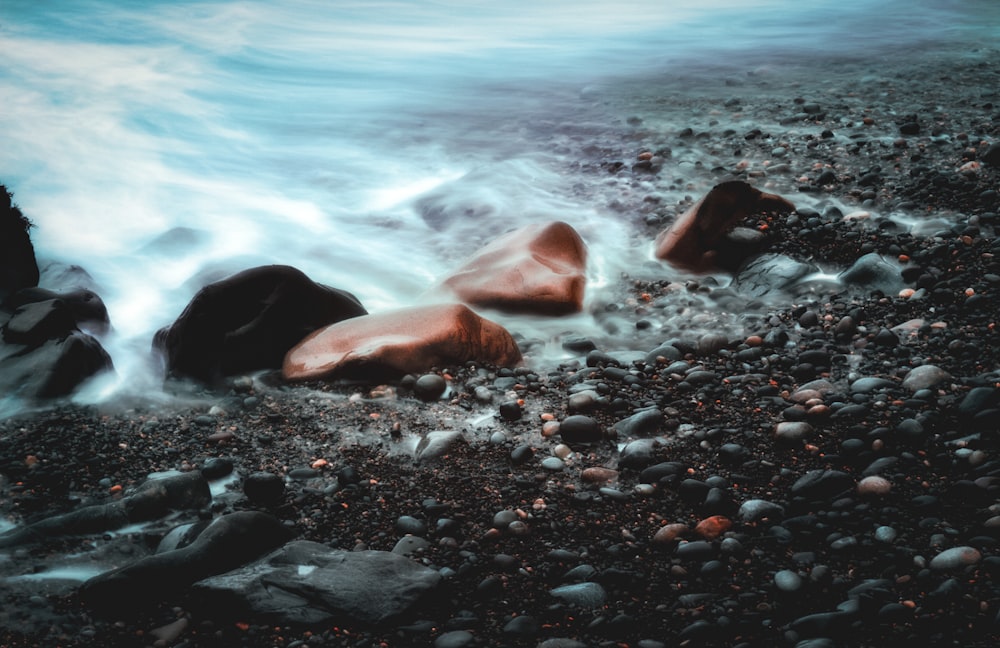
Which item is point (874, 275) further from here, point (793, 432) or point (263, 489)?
point (263, 489)

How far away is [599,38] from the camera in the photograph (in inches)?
429

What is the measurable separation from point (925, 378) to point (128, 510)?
9.58 feet

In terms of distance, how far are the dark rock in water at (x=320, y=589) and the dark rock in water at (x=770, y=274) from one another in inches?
108

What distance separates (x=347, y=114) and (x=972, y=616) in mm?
7958

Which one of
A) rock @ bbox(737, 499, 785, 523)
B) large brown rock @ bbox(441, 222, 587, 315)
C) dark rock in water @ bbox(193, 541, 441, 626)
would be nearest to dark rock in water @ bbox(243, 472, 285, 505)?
dark rock in water @ bbox(193, 541, 441, 626)

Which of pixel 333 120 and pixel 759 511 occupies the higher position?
pixel 333 120

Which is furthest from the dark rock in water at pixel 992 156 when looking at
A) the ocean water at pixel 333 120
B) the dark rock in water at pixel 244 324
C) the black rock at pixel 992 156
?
the dark rock in water at pixel 244 324

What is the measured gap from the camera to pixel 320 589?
2271mm

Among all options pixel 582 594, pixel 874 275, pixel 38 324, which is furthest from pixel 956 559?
pixel 38 324

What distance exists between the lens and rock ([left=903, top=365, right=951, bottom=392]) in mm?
3184

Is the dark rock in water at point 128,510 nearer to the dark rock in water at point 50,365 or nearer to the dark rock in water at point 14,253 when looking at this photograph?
the dark rock in water at point 50,365

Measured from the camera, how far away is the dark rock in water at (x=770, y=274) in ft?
14.4

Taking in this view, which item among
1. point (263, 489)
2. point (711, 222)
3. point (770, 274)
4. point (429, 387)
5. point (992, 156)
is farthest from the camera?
point (992, 156)

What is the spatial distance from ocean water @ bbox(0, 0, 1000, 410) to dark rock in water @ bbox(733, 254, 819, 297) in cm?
71
